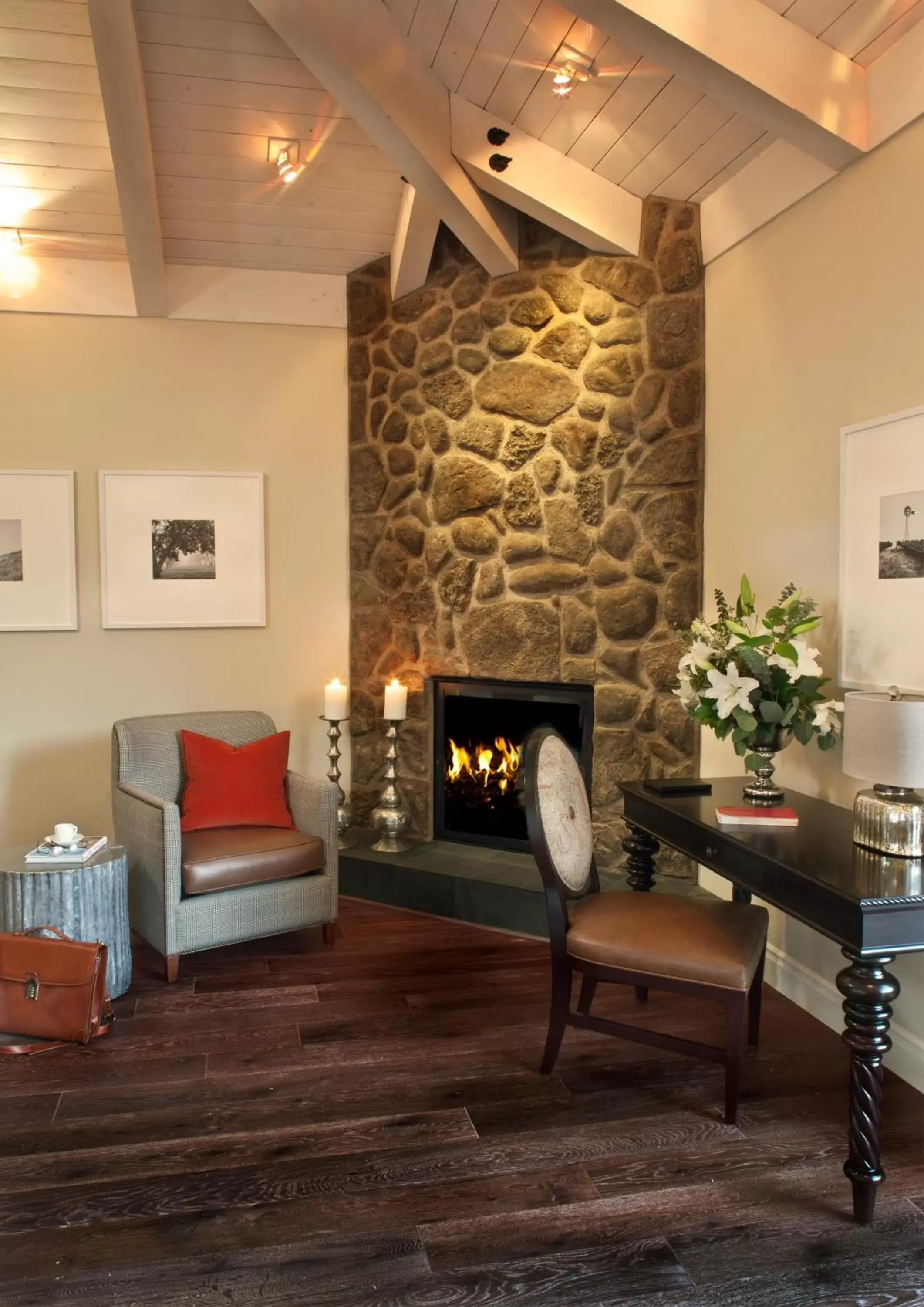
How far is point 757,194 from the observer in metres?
3.33

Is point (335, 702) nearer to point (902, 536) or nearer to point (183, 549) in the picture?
point (183, 549)

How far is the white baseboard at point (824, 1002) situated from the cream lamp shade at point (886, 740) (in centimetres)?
79

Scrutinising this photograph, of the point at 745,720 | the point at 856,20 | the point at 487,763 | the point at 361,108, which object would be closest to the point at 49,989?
the point at 487,763

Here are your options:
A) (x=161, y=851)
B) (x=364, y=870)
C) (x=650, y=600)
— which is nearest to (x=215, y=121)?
(x=650, y=600)

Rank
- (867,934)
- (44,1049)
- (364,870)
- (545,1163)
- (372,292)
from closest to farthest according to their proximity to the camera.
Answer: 1. (867,934)
2. (545,1163)
3. (44,1049)
4. (364,870)
5. (372,292)

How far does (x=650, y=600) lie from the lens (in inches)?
152

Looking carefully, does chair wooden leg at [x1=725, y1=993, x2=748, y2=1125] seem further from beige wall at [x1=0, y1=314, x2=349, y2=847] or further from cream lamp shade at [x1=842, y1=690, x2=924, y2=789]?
beige wall at [x1=0, y1=314, x2=349, y2=847]

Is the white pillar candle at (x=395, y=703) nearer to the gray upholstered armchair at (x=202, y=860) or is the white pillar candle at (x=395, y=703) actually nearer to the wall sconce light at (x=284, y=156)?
the gray upholstered armchair at (x=202, y=860)

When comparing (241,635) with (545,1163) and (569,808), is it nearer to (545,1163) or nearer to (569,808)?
(569,808)

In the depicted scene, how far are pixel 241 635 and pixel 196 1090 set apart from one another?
2407mm

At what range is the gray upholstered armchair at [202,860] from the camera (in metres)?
3.42

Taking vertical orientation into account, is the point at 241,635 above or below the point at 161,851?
above

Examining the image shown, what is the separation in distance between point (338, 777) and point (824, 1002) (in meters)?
2.17

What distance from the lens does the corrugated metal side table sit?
3152mm
